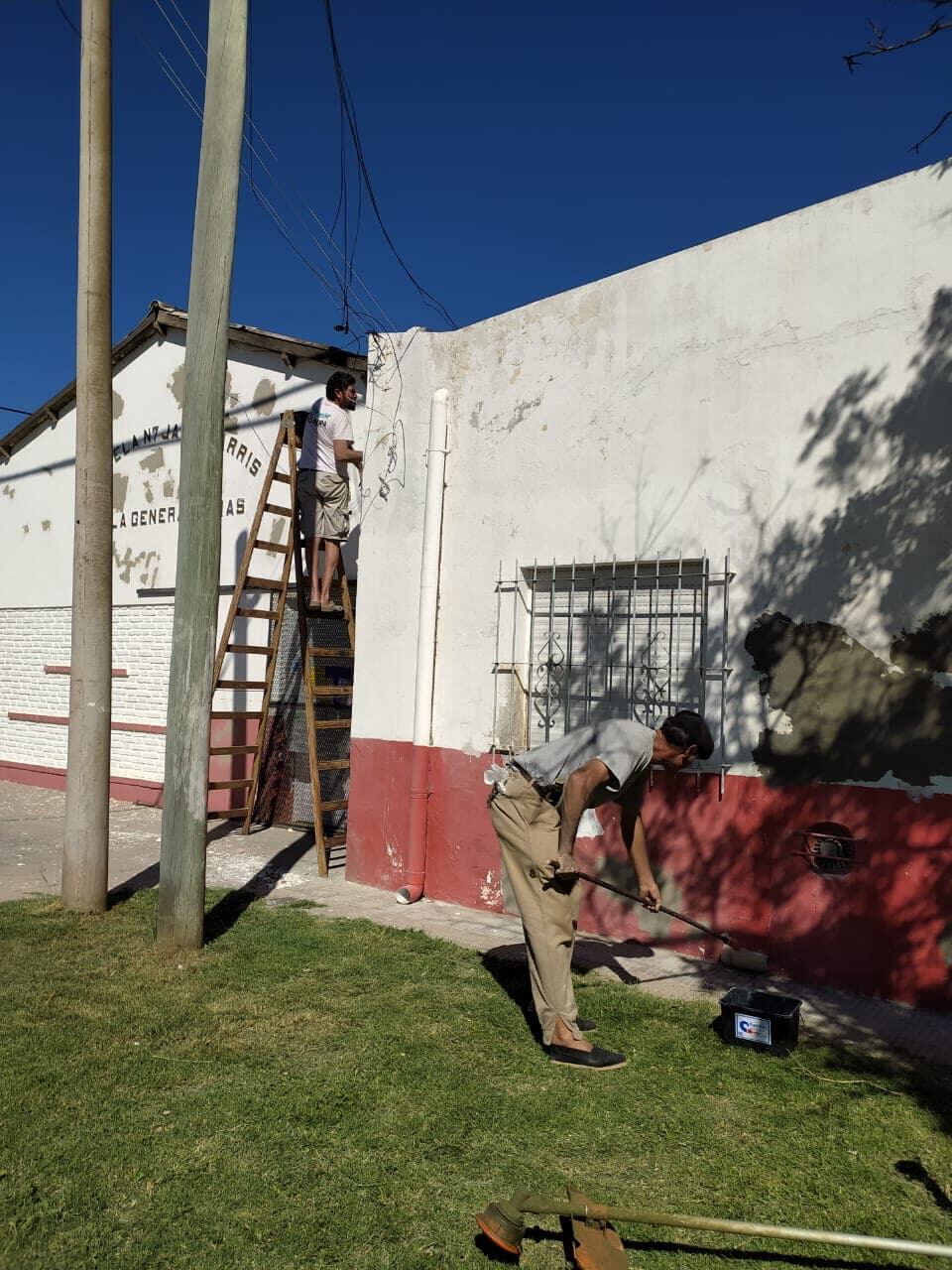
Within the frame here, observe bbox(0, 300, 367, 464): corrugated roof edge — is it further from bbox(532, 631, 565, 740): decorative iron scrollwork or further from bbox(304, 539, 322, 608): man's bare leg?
bbox(532, 631, 565, 740): decorative iron scrollwork

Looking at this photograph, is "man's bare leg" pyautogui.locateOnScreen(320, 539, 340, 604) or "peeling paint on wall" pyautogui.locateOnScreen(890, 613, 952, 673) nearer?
"peeling paint on wall" pyautogui.locateOnScreen(890, 613, 952, 673)

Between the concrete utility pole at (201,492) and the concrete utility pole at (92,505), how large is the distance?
3.09 ft

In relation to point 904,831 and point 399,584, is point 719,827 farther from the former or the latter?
point 399,584

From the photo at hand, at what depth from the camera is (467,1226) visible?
122 inches

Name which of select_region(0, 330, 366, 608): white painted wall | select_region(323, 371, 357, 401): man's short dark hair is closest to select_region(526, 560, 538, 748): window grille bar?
select_region(0, 330, 366, 608): white painted wall

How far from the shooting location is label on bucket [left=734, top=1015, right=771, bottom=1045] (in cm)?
446

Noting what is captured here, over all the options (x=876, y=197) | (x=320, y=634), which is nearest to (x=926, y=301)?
(x=876, y=197)

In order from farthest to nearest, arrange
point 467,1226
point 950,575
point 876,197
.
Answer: point 876,197, point 950,575, point 467,1226

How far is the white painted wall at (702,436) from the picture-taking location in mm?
5418

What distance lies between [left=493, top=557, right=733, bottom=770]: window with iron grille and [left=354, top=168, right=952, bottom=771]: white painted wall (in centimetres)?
13

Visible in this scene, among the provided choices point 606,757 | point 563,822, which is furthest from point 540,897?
point 606,757

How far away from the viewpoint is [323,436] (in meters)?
8.83

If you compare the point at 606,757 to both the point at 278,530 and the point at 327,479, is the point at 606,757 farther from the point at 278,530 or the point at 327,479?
the point at 278,530

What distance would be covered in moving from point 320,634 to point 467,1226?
729 centimetres
